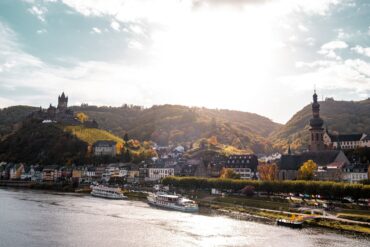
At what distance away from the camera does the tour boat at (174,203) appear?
79.2 meters

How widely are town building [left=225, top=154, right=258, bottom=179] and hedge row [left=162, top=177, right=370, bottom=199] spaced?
22.9 metres

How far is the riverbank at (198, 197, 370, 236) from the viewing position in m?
57.9

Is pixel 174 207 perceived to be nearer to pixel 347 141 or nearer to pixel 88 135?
pixel 347 141

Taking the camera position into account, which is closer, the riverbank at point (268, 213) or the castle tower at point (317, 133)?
the riverbank at point (268, 213)

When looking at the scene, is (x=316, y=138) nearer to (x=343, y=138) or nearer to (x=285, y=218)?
(x=343, y=138)

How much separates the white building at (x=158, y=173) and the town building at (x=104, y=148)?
95.9 feet

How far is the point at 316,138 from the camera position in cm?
12275

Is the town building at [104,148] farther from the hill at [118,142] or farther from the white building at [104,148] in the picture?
the hill at [118,142]

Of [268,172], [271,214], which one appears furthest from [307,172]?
[271,214]

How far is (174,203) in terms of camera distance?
84062mm

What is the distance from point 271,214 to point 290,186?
48.2ft

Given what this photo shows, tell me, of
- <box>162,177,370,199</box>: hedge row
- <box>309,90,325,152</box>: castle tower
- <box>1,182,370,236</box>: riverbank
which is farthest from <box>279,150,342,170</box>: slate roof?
<box>1,182,370,236</box>: riverbank

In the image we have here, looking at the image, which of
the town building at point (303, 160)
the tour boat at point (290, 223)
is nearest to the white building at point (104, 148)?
the town building at point (303, 160)

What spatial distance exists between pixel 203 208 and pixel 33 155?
11803 cm
